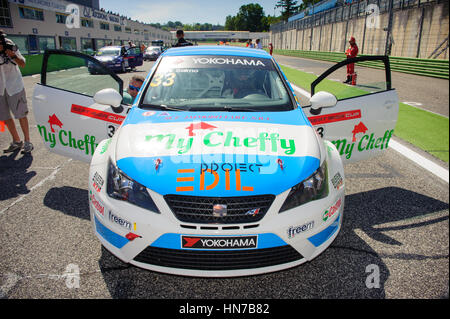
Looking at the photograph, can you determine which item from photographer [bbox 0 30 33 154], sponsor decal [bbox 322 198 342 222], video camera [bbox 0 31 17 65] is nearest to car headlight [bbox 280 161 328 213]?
sponsor decal [bbox 322 198 342 222]

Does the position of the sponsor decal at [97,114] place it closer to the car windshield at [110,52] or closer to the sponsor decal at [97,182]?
the sponsor decal at [97,182]

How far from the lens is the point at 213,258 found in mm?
2160

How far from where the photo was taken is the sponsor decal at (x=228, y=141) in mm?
2535

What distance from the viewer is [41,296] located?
235cm

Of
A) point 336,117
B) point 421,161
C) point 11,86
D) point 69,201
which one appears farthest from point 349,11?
point 69,201

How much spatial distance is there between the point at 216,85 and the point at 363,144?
1868mm

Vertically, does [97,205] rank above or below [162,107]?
below

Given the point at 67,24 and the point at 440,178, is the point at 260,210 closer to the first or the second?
the point at 440,178

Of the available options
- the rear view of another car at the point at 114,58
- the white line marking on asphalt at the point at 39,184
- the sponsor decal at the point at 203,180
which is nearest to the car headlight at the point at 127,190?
the sponsor decal at the point at 203,180

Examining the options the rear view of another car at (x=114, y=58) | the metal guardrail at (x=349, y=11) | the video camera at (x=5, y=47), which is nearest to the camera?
the video camera at (x=5, y=47)

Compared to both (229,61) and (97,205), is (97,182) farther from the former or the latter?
(229,61)

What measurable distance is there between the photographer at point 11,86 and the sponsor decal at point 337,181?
4969 mm
